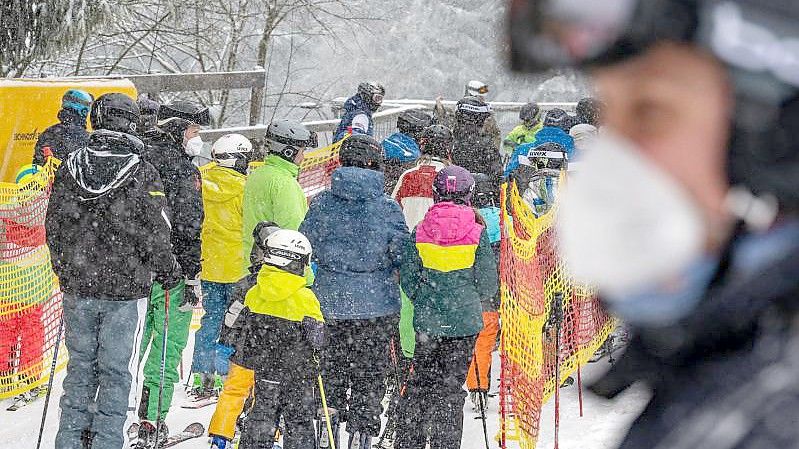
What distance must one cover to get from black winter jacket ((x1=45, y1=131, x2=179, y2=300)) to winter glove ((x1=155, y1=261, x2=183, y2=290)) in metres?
0.37

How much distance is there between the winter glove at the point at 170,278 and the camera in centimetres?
540

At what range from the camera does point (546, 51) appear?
81 cm

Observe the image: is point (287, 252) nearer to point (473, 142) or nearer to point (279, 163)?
point (279, 163)

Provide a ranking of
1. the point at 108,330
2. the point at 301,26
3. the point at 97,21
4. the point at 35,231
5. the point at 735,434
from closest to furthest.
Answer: the point at 735,434, the point at 108,330, the point at 35,231, the point at 97,21, the point at 301,26

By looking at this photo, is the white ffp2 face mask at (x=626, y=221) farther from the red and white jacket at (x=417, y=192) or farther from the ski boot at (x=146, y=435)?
the red and white jacket at (x=417, y=192)

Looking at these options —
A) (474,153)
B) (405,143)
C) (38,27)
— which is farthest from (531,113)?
Answer: (38,27)

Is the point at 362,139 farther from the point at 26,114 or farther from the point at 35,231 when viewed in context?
the point at 26,114

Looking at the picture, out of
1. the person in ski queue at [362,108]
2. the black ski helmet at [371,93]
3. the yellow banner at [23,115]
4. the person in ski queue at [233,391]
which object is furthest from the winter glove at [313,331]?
the black ski helmet at [371,93]

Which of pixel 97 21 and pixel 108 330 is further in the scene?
pixel 97 21

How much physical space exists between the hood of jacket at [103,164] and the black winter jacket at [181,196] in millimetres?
1048

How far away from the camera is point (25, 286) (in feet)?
22.0

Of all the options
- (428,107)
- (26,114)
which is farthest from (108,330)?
(428,107)

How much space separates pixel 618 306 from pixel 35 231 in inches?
263

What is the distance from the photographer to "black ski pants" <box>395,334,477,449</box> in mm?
5551
